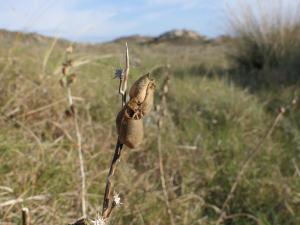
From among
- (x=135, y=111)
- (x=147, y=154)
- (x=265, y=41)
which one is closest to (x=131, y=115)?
(x=135, y=111)

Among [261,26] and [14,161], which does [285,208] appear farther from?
[261,26]

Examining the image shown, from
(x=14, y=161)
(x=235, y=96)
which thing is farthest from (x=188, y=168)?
(x=235, y=96)

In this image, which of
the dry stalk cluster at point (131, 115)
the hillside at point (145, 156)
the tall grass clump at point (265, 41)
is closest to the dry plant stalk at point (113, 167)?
the dry stalk cluster at point (131, 115)

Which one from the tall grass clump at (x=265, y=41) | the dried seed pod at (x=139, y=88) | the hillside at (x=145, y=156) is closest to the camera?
the dried seed pod at (x=139, y=88)

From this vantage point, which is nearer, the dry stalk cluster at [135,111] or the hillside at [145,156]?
the dry stalk cluster at [135,111]

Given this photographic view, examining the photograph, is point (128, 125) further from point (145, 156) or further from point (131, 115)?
point (145, 156)

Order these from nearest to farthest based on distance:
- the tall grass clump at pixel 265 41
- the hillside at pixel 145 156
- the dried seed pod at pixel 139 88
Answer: the dried seed pod at pixel 139 88 < the hillside at pixel 145 156 < the tall grass clump at pixel 265 41

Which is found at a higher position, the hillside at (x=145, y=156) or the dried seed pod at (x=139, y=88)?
the dried seed pod at (x=139, y=88)

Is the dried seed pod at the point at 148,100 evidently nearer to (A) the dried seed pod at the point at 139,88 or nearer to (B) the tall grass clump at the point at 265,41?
(A) the dried seed pod at the point at 139,88

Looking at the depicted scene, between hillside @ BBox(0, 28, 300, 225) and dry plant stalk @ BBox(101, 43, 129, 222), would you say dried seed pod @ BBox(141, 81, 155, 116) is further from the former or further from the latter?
hillside @ BBox(0, 28, 300, 225)
